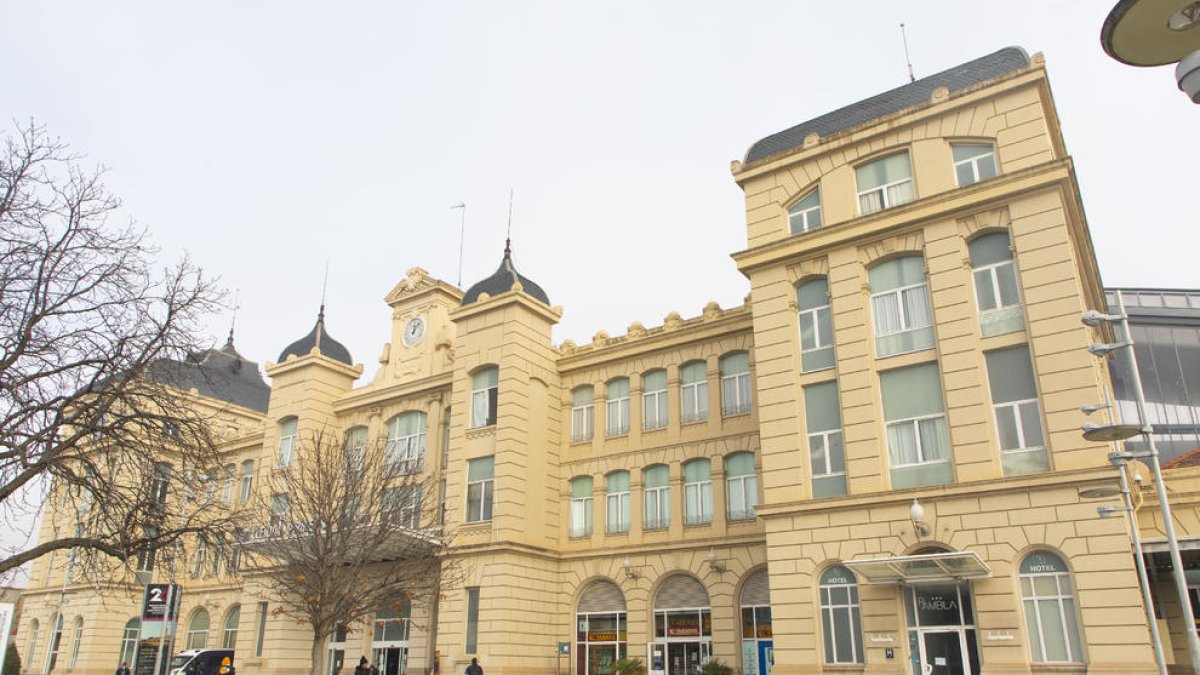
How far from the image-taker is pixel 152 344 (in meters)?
16.1

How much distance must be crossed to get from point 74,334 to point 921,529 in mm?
18624

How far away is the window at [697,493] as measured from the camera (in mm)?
30578

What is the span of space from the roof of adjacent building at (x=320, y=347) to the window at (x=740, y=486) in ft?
67.4

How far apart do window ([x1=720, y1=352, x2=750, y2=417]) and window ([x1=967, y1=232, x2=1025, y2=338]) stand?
367 inches

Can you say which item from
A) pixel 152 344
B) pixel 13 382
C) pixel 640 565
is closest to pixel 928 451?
pixel 640 565

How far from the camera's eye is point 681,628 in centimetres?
2972

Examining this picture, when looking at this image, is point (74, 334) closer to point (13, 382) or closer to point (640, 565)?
point (13, 382)

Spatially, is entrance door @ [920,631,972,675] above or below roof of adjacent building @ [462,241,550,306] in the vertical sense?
below

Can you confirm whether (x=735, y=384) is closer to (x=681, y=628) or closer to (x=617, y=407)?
(x=617, y=407)

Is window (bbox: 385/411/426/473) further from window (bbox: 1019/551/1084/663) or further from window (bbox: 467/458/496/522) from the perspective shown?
window (bbox: 1019/551/1084/663)

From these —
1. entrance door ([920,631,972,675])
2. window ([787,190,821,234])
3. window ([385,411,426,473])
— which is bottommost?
entrance door ([920,631,972,675])

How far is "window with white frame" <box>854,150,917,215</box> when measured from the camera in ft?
83.4

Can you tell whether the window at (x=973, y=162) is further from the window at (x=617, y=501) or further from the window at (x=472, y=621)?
the window at (x=472, y=621)

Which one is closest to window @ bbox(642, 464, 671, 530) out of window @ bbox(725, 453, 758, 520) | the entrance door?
window @ bbox(725, 453, 758, 520)
